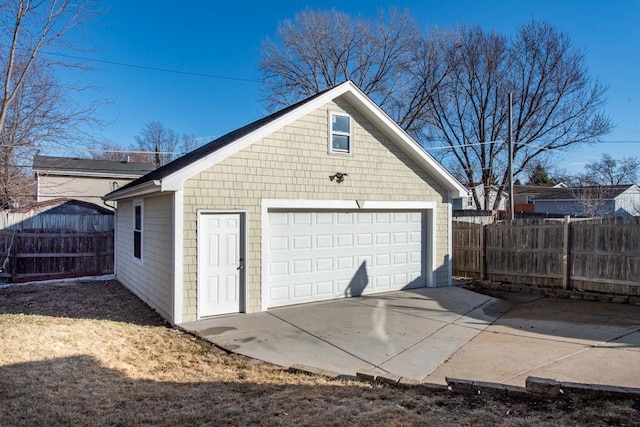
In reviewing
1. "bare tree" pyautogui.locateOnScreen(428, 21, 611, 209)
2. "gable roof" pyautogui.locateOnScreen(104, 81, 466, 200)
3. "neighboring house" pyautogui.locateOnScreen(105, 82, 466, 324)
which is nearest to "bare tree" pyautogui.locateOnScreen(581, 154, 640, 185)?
"bare tree" pyautogui.locateOnScreen(428, 21, 611, 209)

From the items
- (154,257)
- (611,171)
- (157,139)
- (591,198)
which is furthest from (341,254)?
(611,171)

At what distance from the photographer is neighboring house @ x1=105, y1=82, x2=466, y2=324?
7.95 metres

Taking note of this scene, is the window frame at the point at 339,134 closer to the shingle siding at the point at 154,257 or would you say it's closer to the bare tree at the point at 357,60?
the shingle siding at the point at 154,257

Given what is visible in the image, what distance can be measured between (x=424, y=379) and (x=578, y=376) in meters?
1.78

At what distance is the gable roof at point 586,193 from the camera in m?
34.8

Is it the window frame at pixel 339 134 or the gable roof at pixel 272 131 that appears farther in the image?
the window frame at pixel 339 134

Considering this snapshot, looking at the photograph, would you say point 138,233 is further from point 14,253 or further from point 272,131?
point 14,253

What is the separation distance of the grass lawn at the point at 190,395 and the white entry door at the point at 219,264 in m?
1.35

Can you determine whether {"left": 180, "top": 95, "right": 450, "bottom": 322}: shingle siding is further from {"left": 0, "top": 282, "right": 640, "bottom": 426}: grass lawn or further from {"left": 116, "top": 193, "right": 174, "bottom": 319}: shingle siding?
{"left": 0, "top": 282, "right": 640, "bottom": 426}: grass lawn

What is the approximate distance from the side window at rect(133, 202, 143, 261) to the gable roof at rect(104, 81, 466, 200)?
1.43 feet

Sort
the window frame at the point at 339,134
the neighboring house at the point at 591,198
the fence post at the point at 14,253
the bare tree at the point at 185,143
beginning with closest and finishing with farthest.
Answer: the window frame at the point at 339,134, the fence post at the point at 14,253, the neighboring house at the point at 591,198, the bare tree at the point at 185,143

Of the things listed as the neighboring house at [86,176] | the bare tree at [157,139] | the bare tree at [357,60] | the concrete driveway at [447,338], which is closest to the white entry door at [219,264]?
the concrete driveway at [447,338]

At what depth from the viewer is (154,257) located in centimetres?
895

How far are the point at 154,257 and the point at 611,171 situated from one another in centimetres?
4922
